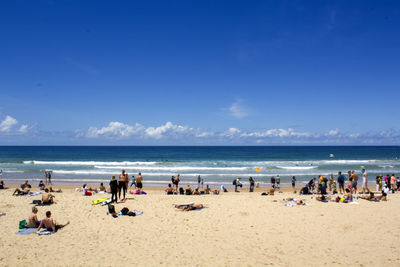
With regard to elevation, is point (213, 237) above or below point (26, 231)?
below

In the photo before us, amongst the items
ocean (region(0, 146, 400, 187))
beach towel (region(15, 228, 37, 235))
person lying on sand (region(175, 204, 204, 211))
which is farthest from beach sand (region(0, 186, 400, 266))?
ocean (region(0, 146, 400, 187))

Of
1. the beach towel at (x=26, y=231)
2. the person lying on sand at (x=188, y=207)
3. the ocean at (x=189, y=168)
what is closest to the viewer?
the beach towel at (x=26, y=231)

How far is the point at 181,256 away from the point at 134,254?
4.35ft

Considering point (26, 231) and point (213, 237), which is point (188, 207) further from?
point (26, 231)

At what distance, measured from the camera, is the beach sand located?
6656mm

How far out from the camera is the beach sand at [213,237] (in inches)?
262

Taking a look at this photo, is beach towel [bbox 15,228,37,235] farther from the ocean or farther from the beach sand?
the ocean

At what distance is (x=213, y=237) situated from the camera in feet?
27.0

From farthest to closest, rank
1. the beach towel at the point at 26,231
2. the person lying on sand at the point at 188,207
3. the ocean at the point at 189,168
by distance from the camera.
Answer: the ocean at the point at 189,168 → the person lying on sand at the point at 188,207 → the beach towel at the point at 26,231

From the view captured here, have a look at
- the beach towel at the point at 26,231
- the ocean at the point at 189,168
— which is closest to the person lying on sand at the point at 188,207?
the beach towel at the point at 26,231

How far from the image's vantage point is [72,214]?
10727mm

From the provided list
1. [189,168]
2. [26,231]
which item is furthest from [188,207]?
[189,168]

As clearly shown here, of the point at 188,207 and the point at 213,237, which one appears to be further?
the point at 188,207

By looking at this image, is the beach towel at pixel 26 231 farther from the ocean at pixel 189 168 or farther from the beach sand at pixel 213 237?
the ocean at pixel 189 168
